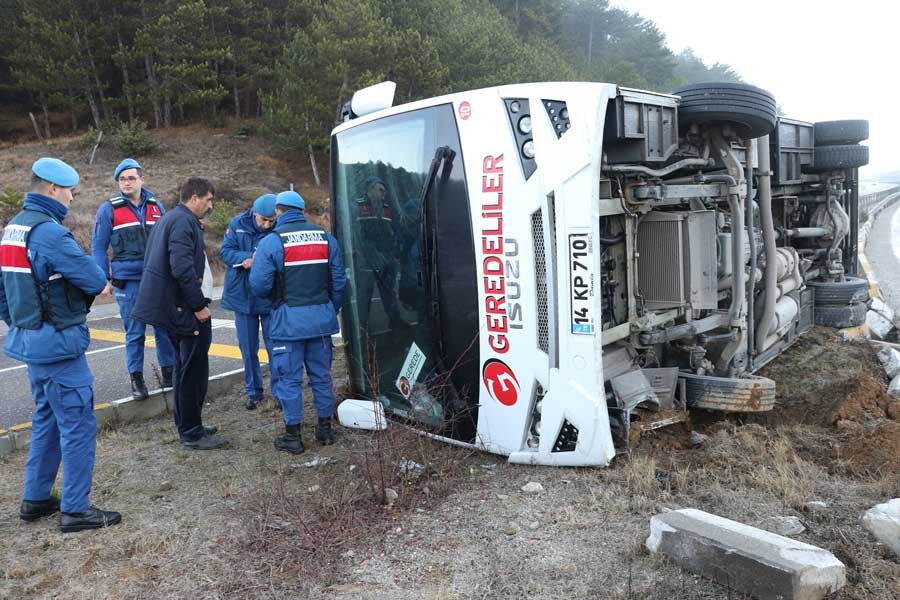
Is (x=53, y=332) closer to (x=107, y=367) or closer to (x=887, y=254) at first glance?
(x=107, y=367)

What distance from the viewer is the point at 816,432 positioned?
4203mm

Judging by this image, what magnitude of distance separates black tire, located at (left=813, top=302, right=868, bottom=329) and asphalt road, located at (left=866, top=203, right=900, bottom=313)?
254 cm

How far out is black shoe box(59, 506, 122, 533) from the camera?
337 cm

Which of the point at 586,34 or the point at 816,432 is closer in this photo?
the point at 816,432

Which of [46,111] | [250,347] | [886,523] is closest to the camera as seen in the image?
[886,523]

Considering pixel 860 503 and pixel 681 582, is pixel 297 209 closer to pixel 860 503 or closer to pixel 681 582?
pixel 681 582

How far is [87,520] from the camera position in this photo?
11.1ft

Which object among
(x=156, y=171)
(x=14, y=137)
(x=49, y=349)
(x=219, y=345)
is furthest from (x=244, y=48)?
(x=49, y=349)

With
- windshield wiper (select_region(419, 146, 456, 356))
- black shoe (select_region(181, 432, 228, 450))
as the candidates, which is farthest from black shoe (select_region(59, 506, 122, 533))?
windshield wiper (select_region(419, 146, 456, 356))

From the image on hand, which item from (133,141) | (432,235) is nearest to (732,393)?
(432,235)

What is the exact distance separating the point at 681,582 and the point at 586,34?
57.0 m

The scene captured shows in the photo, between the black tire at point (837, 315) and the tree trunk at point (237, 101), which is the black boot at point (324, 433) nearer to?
the black tire at point (837, 315)

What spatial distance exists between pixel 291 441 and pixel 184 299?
1.16 meters

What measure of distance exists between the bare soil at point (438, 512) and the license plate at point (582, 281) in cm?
80
